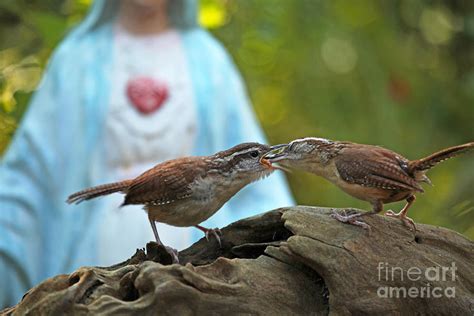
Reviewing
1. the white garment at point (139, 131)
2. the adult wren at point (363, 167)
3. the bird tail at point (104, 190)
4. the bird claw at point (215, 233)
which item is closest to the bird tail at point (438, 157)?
the adult wren at point (363, 167)

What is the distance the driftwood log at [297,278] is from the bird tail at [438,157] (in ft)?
0.40

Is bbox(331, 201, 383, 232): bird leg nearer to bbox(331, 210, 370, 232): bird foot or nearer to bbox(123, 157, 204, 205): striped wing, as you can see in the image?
bbox(331, 210, 370, 232): bird foot

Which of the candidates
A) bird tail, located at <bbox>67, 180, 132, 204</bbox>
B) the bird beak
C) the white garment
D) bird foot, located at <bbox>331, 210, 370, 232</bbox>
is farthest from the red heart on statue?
bird foot, located at <bbox>331, 210, 370, 232</bbox>

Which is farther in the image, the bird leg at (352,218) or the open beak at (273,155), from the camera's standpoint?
the open beak at (273,155)

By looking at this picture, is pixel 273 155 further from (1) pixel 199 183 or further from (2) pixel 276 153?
(1) pixel 199 183

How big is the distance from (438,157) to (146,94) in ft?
6.48

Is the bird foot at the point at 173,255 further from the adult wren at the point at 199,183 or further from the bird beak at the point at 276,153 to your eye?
the bird beak at the point at 276,153

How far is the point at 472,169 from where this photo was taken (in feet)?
14.3

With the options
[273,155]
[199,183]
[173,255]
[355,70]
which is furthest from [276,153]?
[355,70]

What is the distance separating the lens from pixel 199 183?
1994mm

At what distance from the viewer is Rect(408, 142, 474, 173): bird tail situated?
1790 mm

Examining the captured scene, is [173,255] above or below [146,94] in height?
below

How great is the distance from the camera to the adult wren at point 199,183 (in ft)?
6.53

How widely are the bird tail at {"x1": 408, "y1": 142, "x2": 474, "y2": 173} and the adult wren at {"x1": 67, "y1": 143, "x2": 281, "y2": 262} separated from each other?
1.02ft
